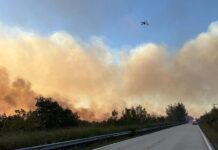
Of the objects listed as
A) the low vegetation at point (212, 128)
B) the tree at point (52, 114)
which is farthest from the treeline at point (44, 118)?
the low vegetation at point (212, 128)

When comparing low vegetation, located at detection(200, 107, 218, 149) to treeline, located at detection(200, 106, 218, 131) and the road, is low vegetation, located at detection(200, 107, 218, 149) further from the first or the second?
the road

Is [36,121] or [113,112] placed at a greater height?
[113,112]

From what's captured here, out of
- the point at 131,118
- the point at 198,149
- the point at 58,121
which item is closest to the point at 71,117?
the point at 58,121

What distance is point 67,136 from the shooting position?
105ft

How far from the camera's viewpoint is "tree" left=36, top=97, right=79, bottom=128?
64.1m

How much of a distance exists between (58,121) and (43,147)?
4427 centimetres

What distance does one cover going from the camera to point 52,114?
64.9m

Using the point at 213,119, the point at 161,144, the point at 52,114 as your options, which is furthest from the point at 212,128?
the point at 161,144

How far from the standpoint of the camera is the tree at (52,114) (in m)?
64.1

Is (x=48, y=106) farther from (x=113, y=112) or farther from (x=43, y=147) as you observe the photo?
(x=43, y=147)

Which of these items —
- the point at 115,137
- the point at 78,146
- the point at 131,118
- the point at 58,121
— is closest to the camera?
the point at 78,146

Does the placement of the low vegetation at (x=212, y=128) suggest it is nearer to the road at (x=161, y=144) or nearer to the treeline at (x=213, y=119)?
the treeline at (x=213, y=119)

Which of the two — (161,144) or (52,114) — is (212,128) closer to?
(52,114)

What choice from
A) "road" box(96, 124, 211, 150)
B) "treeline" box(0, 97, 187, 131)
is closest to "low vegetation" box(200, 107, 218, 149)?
"road" box(96, 124, 211, 150)
